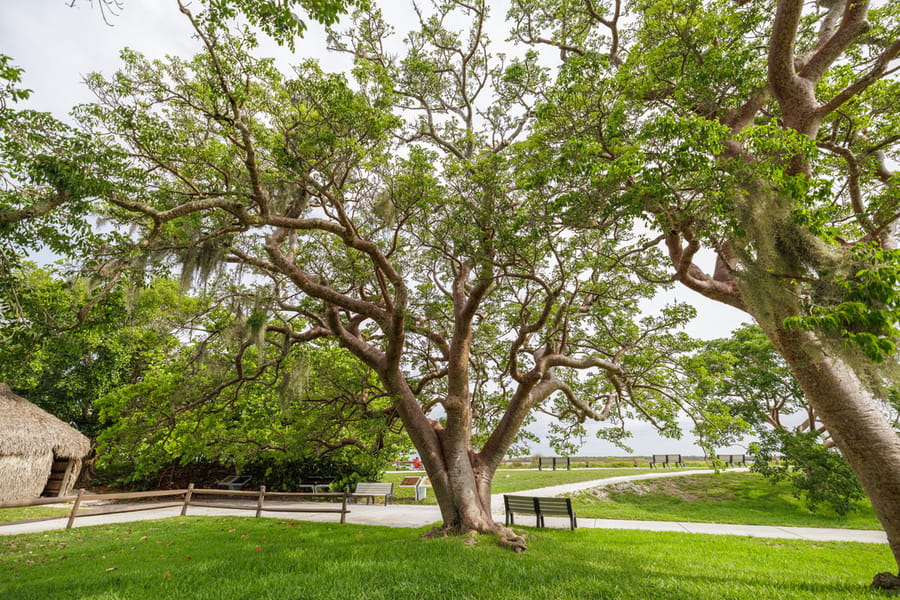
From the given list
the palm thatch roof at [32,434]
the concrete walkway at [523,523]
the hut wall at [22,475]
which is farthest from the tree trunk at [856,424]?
the palm thatch roof at [32,434]

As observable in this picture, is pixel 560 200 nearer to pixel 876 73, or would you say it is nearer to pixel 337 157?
pixel 337 157

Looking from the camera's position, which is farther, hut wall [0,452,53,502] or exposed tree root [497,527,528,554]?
hut wall [0,452,53,502]

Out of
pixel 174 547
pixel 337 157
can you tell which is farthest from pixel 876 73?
pixel 174 547

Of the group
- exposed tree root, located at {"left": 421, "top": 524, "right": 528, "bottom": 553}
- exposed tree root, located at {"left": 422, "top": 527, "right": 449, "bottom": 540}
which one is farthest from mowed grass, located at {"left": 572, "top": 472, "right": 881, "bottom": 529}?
exposed tree root, located at {"left": 422, "top": 527, "right": 449, "bottom": 540}

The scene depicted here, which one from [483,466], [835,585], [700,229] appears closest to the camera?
[835,585]

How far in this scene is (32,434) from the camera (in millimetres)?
13203

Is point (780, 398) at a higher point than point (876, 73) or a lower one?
lower

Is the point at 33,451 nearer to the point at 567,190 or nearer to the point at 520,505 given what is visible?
the point at 520,505

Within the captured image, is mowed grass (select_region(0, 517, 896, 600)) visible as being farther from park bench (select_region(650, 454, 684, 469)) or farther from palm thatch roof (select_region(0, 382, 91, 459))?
park bench (select_region(650, 454, 684, 469))

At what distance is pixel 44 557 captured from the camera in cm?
609

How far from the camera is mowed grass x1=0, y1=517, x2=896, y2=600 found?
12.9 feet

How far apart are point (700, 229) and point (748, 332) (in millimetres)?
15964

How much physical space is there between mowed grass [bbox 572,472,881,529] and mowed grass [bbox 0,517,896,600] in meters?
4.67

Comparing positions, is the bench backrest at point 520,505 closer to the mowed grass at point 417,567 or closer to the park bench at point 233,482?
the mowed grass at point 417,567
